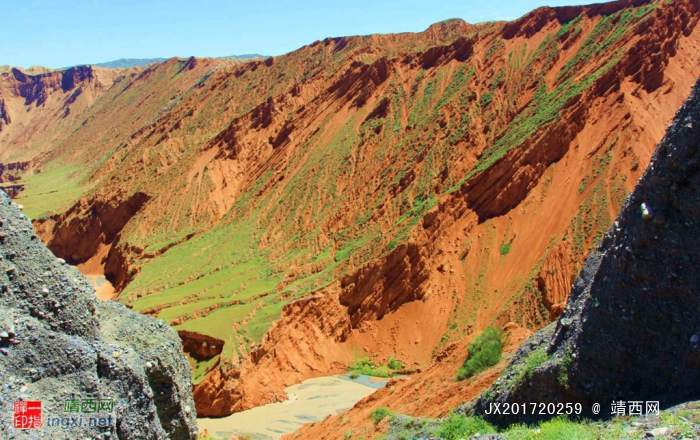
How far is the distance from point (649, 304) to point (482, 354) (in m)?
7.31

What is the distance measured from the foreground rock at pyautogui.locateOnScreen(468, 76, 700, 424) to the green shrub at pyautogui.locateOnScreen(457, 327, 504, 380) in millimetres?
5280

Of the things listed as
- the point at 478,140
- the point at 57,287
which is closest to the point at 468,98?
the point at 478,140

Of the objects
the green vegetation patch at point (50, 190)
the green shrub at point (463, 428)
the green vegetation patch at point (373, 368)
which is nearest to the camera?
the green shrub at point (463, 428)

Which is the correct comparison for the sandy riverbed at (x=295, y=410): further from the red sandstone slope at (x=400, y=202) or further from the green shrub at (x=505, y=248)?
the green shrub at (x=505, y=248)

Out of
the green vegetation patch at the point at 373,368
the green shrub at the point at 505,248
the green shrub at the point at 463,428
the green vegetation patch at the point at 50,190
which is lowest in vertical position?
the green shrub at the point at 463,428

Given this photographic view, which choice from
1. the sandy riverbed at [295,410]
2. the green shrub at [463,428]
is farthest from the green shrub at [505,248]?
the green shrub at [463,428]

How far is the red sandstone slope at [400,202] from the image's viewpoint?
82.7 ft

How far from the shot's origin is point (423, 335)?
1024 inches

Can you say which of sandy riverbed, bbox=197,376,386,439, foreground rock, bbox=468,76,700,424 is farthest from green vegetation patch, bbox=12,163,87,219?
foreground rock, bbox=468,76,700,424

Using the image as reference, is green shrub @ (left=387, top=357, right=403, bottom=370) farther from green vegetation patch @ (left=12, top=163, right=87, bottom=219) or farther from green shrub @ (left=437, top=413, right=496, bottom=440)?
green vegetation patch @ (left=12, top=163, right=87, bottom=219)

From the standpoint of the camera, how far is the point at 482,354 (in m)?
15.2

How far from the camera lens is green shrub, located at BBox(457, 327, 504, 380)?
14.9 metres

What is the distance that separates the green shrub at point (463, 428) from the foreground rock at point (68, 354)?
16.2ft

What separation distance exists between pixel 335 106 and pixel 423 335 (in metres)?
26.1
